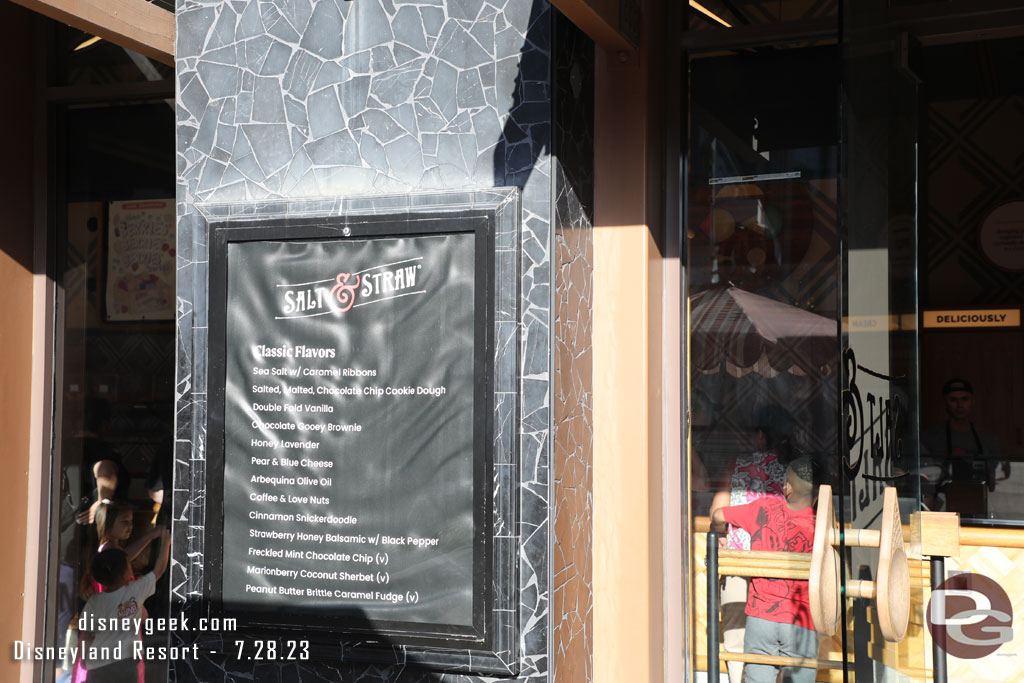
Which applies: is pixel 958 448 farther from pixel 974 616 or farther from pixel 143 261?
pixel 143 261

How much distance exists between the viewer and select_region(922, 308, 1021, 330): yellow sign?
29.1 feet

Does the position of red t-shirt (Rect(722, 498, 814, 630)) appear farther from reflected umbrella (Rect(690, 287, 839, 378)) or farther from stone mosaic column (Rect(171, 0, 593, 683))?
stone mosaic column (Rect(171, 0, 593, 683))

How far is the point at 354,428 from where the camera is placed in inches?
136

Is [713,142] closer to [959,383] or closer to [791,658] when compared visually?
[791,658]

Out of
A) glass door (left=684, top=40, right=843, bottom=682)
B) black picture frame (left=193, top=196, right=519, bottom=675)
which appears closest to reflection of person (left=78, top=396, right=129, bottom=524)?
black picture frame (left=193, top=196, right=519, bottom=675)

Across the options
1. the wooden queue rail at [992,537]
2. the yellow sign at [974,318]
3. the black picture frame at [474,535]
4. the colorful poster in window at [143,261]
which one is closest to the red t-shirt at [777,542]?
the black picture frame at [474,535]

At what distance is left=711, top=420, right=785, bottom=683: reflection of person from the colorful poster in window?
118 inches

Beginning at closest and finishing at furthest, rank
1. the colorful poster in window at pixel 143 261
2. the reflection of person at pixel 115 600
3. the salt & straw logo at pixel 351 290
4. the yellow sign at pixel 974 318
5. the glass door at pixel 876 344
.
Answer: the glass door at pixel 876 344 < the salt & straw logo at pixel 351 290 < the reflection of person at pixel 115 600 < the colorful poster in window at pixel 143 261 < the yellow sign at pixel 974 318

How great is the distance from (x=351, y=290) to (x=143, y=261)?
2.07 metres

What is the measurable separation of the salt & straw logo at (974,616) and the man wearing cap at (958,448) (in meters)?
3.39

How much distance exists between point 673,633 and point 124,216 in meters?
3.43

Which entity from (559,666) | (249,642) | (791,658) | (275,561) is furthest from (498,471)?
(791,658)

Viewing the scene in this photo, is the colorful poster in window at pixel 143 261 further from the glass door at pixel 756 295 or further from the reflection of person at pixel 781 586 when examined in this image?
the reflection of person at pixel 781 586

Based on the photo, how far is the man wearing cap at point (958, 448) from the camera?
7910mm
